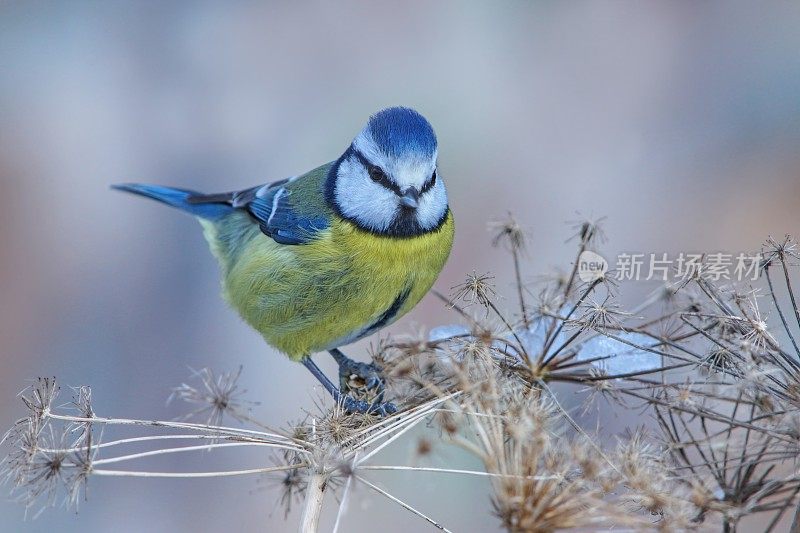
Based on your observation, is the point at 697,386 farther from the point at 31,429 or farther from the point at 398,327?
the point at 398,327

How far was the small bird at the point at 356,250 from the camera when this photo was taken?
99.8 inches

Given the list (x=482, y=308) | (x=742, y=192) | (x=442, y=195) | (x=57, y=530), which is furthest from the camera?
(x=742, y=192)

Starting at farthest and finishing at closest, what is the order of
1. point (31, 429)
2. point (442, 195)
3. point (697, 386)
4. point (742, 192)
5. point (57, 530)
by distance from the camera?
point (742, 192), point (57, 530), point (442, 195), point (697, 386), point (31, 429)

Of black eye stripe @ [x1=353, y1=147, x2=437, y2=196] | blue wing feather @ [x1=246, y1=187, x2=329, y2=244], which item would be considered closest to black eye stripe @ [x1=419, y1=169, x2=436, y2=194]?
black eye stripe @ [x1=353, y1=147, x2=437, y2=196]

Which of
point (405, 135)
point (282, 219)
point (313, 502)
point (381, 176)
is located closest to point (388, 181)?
point (381, 176)

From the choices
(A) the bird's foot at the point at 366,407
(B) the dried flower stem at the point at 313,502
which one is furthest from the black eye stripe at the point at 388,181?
(B) the dried flower stem at the point at 313,502

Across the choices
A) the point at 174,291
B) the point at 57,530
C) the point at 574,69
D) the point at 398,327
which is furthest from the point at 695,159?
the point at 57,530

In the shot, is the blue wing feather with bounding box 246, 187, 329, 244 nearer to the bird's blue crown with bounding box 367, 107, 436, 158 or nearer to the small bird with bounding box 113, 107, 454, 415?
the small bird with bounding box 113, 107, 454, 415

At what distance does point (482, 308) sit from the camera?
85.7 inches

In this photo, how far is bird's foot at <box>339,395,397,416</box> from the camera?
219cm

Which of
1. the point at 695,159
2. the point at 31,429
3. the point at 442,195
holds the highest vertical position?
the point at 695,159

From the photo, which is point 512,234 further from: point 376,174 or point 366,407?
point 366,407

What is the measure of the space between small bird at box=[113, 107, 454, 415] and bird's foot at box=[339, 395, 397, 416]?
0.05 m

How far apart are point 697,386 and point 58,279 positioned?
308cm
